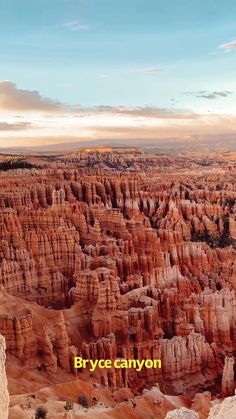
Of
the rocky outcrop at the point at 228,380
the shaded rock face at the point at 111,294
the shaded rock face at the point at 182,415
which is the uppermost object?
the shaded rock face at the point at 182,415

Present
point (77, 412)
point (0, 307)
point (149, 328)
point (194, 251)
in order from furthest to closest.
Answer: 1. point (194, 251)
2. point (149, 328)
3. point (0, 307)
4. point (77, 412)

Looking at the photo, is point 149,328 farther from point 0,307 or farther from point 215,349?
point 0,307

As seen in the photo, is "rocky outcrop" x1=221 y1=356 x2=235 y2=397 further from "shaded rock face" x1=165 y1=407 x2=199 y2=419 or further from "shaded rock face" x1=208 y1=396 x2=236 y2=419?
"shaded rock face" x1=208 y1=396 x2=236 y2=419

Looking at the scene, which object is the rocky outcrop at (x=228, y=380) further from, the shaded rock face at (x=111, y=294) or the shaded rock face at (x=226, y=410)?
the shaded rock face at (x=226, y=410)

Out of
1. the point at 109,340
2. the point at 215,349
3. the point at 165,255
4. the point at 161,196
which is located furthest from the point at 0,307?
the point at 161,196

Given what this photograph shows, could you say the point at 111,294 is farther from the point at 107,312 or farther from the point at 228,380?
the point at 228,380

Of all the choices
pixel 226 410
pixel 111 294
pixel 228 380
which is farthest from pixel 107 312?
pixel 226 410

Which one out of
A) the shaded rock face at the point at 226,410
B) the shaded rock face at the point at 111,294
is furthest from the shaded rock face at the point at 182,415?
the shaded rock face at the point at 111,294
